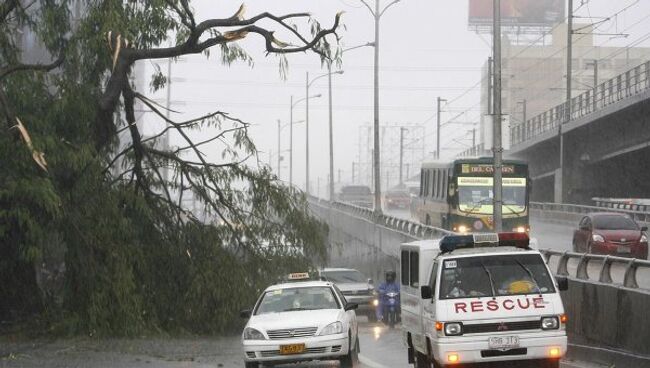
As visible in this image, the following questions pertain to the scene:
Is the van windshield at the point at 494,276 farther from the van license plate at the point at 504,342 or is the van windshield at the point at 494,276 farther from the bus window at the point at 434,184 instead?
the bus window at the point at 434,184

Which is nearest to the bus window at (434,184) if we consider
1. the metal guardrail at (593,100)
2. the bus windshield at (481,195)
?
the bus windshield at (481,195)

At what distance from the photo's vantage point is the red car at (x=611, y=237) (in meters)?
33.7

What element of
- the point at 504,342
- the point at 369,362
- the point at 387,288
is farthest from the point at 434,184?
the point at 504,342

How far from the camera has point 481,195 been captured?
38.1 m

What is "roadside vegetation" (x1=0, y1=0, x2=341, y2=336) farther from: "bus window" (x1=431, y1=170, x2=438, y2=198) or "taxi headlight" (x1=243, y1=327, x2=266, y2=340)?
"bus window" (x1=431, y1=170, x2=438, y2=198)


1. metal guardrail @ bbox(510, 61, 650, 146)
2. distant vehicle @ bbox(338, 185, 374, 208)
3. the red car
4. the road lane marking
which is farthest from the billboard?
the road lane marking

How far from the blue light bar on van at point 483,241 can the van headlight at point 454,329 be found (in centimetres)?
151

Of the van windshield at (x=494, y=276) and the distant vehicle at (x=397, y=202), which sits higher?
the distant vehicle at (x=397, y=202)

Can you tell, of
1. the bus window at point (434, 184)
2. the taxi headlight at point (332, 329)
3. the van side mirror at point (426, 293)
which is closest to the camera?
the van side mirror at point (426, 293)

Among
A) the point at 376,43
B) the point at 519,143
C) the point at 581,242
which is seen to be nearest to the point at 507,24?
the point at 519,143

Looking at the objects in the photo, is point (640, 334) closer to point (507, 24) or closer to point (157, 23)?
point (157, 23)

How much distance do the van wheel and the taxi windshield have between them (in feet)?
6.99

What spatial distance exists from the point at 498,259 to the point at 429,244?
116 inches

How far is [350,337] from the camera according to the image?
55.3ft
